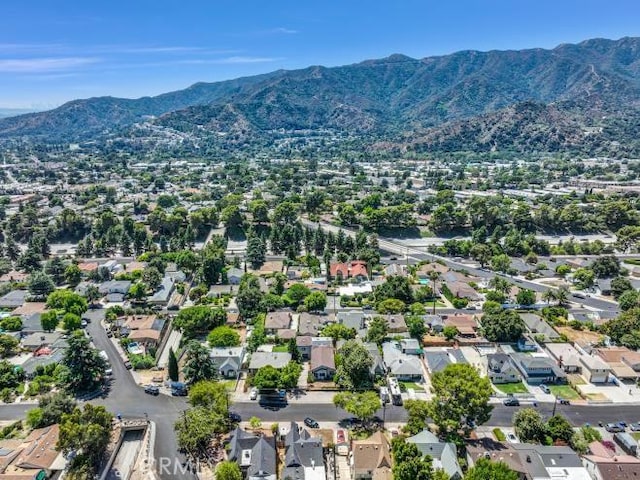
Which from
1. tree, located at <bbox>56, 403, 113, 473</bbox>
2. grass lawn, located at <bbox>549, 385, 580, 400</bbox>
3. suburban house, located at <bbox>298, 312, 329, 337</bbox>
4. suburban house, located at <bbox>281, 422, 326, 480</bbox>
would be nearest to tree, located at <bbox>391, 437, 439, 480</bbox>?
suburban house, located at <bbox>281, 422, 326, 480</bbox>

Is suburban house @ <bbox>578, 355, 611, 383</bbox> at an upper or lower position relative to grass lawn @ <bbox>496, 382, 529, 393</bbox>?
upper

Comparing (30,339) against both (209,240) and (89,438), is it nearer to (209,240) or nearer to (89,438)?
(89,438)

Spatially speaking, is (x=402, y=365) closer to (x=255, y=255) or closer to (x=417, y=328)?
(x=417, y=328)

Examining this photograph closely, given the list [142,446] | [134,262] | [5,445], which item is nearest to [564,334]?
[142,446]

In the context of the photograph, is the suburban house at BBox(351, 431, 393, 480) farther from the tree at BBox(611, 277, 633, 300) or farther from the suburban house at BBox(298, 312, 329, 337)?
the tree at BBox(611, 277, 633, 300)

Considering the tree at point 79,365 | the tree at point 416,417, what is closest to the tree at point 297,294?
the tree at point 79,365

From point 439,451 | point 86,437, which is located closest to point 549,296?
point 439,451
